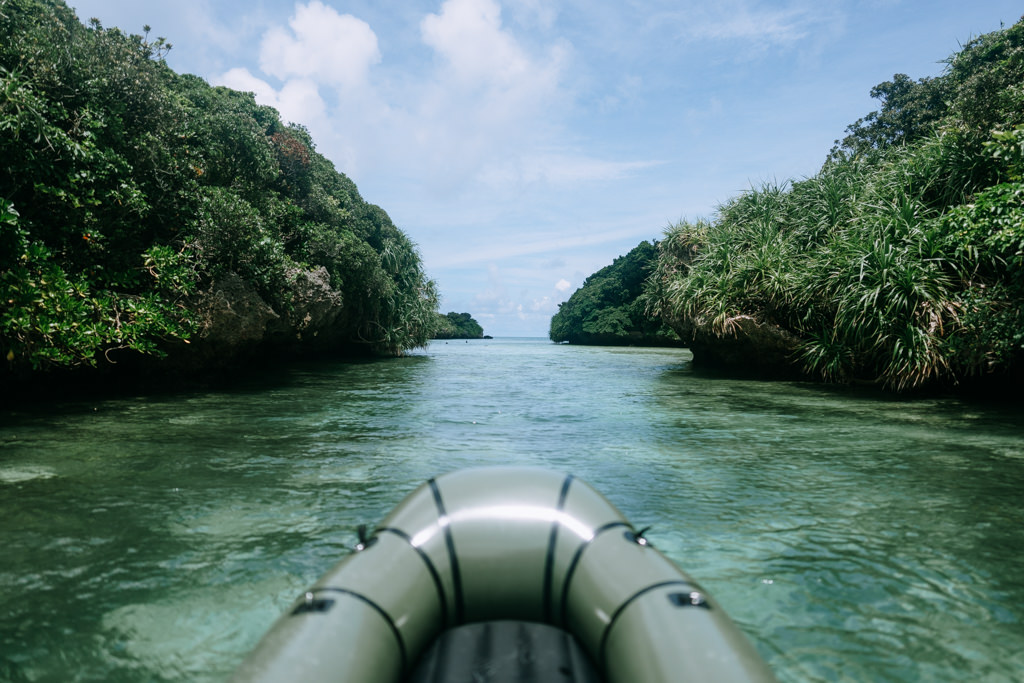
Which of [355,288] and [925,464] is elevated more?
[355,288]

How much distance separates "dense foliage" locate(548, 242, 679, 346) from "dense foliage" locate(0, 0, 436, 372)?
2392cm

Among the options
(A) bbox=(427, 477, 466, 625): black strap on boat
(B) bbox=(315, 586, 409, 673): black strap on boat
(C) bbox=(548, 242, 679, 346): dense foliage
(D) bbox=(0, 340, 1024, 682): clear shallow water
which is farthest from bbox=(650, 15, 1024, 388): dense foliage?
(C) bbox=(548, 242, 679, 346): dense foliage

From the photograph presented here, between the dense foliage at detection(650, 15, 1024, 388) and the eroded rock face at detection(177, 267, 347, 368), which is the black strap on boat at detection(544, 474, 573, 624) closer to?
the dense foliage at detection(650, 15, 1024, 388)

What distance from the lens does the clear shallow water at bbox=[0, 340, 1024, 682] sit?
1924 mm

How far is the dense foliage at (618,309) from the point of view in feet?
110

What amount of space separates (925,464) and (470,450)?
3546 mm

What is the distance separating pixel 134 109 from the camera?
812 centimetres

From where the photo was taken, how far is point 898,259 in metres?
7.98

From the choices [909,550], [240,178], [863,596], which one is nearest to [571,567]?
[863,596]

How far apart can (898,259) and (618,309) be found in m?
28.0

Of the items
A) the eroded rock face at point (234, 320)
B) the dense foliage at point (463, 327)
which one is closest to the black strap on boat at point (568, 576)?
the eroded rock face at point (234, 320)

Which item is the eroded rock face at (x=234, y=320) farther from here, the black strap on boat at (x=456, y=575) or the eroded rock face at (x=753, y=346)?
the eroded rock face at (x=753, y=346)

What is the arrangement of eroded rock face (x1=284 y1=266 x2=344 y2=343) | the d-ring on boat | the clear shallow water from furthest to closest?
eroded rock face (x1=284 y1=266 x2=344 y2=343)
the clear shallow water
the d-ring on boat

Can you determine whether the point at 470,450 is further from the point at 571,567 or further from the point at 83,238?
the point at 83,238
